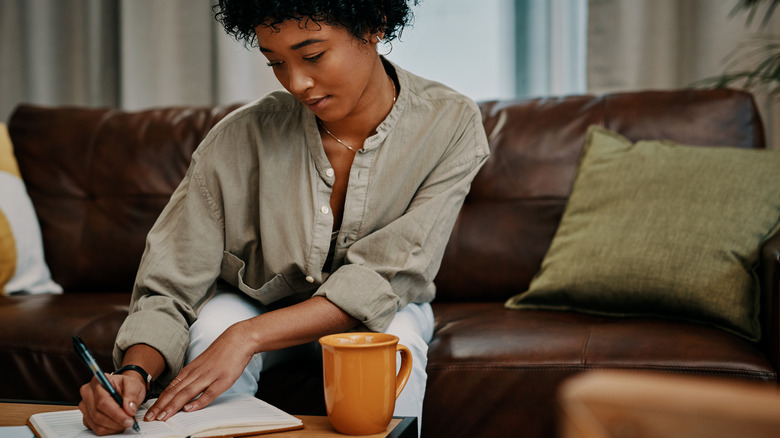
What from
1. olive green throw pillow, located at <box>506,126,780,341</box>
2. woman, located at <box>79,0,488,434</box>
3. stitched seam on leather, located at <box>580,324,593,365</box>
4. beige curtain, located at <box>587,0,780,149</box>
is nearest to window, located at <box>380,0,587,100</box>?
beige curtain, located at <box>587,0,780,149</box>

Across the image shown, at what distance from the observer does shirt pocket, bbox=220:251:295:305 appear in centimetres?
129

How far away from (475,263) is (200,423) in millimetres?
1102

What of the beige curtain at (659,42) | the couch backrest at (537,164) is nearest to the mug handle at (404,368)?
the couch backrest at (537,164)

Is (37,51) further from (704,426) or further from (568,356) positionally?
(704,426)

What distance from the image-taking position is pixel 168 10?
284cm

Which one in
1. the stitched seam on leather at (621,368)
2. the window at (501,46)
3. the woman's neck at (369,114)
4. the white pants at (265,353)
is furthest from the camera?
the window at (501,46)

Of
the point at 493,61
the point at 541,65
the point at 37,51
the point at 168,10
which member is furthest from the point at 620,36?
the point at 37,51

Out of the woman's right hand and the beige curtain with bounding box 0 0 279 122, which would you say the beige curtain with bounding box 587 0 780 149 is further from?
the woman's right hand

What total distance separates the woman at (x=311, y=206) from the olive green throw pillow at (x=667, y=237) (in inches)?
15.0

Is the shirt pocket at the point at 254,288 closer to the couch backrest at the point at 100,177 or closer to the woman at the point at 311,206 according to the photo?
the woman at the point at 311,206

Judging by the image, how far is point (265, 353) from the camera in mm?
1245

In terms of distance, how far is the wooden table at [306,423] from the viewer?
0.83 metres

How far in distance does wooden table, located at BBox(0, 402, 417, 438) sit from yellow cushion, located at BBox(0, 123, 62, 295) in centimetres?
106

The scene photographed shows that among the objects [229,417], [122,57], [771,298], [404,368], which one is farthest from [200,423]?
[122,57]
